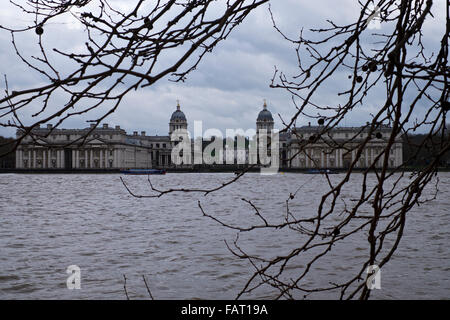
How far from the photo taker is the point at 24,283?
6895 millimetres

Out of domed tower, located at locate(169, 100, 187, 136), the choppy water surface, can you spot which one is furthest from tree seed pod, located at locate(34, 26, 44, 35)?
domed tower, located at locate(169, 100, 187, 136)

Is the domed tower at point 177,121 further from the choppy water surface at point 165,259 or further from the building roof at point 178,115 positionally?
the choppy water surface at point 165,259

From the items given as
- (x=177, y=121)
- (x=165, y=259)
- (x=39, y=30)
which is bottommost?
(x=165, y=259)

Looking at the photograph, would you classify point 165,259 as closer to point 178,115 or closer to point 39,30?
point 39,30

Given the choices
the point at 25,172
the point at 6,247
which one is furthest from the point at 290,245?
the point at 25,172

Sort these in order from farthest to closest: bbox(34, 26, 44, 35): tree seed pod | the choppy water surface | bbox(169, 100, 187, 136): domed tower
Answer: bbox(169, 100, 187, 136): domed tower → the choppy water surface → bbox(34, 26, 44, 35): tree seed pod

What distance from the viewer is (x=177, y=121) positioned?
5226 inches

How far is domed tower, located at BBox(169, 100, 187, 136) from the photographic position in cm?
13275

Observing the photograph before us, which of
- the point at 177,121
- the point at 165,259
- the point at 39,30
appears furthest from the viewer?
the point at 177,121

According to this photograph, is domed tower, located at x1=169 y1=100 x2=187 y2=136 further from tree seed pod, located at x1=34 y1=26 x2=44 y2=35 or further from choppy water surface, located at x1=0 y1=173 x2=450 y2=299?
tree seed pod, located at x1=34 y1=26 x2=44 y2=35

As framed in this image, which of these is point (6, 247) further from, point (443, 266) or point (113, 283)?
point (443, 266)

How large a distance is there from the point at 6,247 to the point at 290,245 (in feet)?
17.5

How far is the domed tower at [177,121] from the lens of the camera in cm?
13275

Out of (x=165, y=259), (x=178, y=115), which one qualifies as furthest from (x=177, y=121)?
(x=165, y=259)
